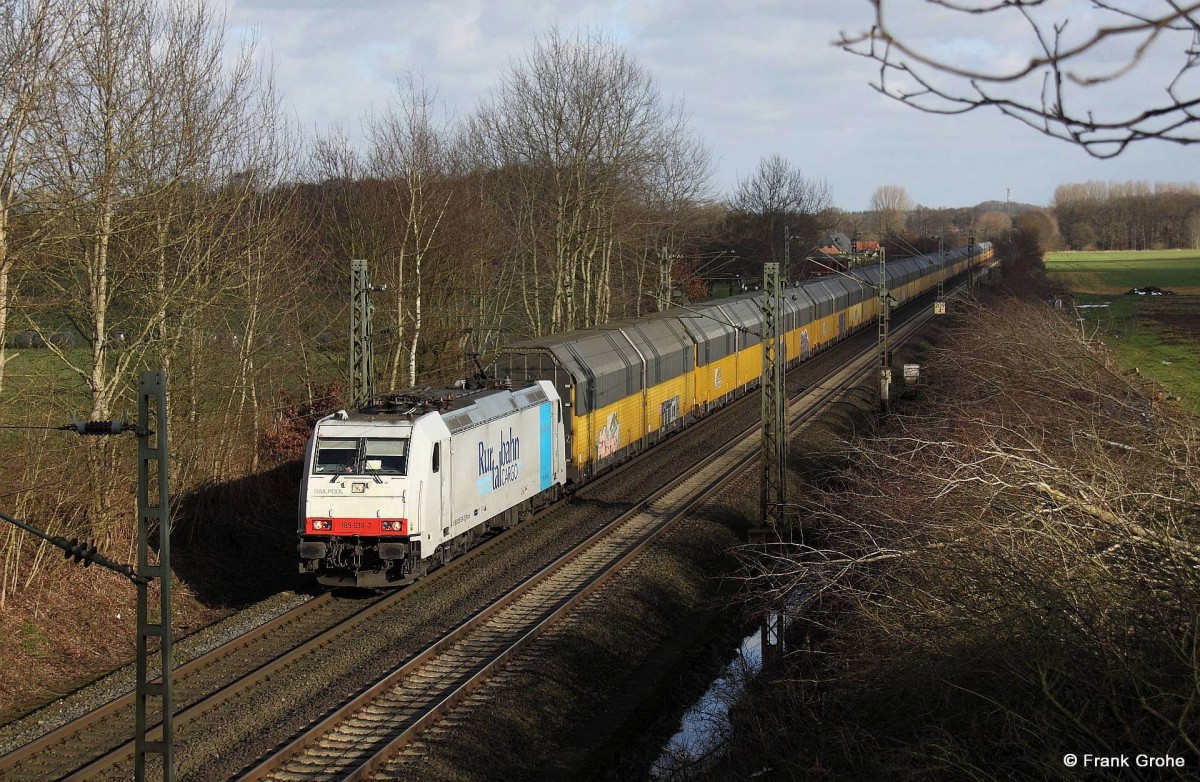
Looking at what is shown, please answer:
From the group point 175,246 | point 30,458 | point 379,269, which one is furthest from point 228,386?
point 379,269

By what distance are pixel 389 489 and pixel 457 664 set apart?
3.40 m

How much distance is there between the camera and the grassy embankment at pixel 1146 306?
133ft

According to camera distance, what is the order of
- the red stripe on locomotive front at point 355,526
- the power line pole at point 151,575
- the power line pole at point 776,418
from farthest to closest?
1. the power line pole at point 776,418
2. the red stripe on locomotive front at point 355,526
3. the power line pole at point 151,575

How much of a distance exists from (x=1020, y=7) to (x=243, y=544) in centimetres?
2242

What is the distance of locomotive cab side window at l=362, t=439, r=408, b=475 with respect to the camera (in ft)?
55.8

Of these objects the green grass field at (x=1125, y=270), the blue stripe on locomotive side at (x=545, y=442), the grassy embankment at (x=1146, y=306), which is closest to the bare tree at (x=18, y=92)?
the blue stripe on locomotive side at (x=545, y=442)

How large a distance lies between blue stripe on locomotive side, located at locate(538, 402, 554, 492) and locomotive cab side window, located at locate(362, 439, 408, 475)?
5515mm

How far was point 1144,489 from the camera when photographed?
35.4 ft

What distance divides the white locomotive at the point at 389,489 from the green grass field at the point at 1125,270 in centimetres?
7527

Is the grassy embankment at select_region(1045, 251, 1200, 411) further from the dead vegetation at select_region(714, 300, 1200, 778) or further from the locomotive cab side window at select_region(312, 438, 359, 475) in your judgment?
the locomotive cab side window at select_region(312, 438, 359, 475)

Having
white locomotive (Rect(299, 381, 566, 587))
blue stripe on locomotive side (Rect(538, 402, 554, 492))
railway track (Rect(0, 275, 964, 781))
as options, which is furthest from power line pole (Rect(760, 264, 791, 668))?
white locomotive (Rect(299, 381, 566, 587))

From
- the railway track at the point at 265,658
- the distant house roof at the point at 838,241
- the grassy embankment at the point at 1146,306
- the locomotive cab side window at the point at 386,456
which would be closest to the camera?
the railway track at the point at 265,658

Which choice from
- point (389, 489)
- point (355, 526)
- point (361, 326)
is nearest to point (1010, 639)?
point (389, 489)

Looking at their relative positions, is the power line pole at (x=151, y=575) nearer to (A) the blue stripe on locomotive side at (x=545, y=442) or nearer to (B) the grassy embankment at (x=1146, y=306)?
(A) the blue stripe on locomotive side at (x=545, y=442)
